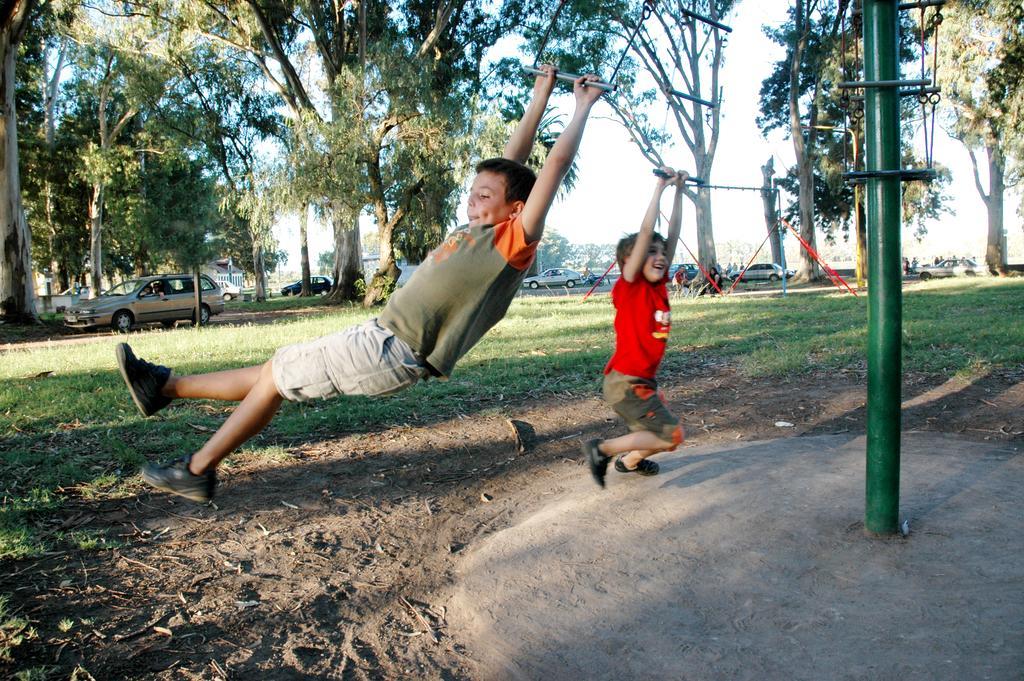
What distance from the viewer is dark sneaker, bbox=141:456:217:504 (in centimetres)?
303

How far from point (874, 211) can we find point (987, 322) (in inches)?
346

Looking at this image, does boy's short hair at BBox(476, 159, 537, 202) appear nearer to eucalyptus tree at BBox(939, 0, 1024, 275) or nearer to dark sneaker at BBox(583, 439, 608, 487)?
dark sneaker at BBox(583, 439, 608, 487)

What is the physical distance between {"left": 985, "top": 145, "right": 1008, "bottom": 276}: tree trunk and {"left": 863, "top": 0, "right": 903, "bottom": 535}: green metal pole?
109ft

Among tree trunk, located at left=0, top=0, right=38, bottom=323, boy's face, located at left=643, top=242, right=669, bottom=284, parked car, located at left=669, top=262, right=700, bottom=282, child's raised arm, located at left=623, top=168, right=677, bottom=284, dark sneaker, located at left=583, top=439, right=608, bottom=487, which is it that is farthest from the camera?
parked car, located at left=669, top=262, right=700, bottom=282

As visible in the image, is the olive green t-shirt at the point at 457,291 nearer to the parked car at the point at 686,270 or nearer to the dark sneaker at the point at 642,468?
the dark sneaker at the point at 642,468

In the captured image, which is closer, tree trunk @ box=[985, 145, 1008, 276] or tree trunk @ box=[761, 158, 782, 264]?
tree trunk @ box=[761, 158, 782, 264]

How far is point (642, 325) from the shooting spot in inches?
162

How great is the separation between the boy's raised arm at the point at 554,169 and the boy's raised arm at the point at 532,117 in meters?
0.17

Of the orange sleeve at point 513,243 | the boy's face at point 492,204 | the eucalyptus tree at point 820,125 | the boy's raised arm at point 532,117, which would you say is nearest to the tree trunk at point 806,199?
the eucalyptus tree at point 820,125

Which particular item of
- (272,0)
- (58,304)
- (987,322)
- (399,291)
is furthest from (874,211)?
(58,304)

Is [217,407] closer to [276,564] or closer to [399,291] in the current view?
[276,564]

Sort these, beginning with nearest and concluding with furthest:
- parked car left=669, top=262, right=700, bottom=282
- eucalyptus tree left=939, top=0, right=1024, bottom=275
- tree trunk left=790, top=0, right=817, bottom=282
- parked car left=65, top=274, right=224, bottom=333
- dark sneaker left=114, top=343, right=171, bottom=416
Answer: dark sneaker left=114, top=343, right=171, bottom=416 → eucalyptus tree left=939, top=0, right=1024, bottom=275 → parked car left=65, top=274, right=224, bottom=333 → tree trunk left=790, top=0, right=817, bottom=282 → parked car left=669, top=262, right=700, bottom=282

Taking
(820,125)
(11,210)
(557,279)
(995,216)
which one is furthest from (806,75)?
(11,210)

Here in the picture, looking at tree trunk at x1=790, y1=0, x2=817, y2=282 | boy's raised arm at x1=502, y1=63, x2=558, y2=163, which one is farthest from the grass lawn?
tree trunk at x1=790, y1=0, x2=817, y2=282
